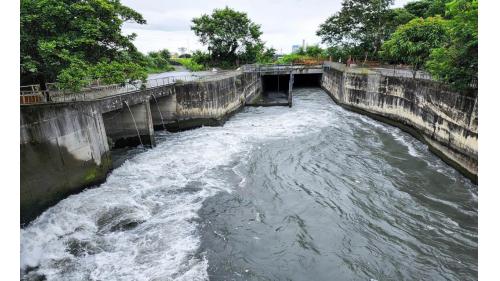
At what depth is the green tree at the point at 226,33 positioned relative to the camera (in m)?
48.6

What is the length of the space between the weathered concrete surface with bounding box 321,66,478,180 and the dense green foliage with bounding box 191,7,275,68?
853 inches

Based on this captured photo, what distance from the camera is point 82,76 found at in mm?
15031

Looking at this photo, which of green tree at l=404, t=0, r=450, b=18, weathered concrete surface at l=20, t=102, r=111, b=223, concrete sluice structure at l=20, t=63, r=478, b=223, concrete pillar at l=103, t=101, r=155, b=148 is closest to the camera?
weathered concrete surface at l=20, t=102, r=111, b=223

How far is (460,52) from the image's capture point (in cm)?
1549

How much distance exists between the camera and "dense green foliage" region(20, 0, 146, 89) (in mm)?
15490

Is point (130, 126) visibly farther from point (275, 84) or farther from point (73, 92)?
point (275, 84)

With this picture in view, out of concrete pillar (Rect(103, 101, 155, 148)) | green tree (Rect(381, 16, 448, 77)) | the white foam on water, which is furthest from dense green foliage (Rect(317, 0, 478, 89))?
concrete pillar (Rect(103, 101, 155, 148))

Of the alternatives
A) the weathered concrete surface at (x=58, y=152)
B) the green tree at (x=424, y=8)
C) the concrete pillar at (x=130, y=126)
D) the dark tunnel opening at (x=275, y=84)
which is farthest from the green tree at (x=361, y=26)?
the weathered concrete surface at (x=58, y=152)

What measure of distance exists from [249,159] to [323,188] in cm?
593

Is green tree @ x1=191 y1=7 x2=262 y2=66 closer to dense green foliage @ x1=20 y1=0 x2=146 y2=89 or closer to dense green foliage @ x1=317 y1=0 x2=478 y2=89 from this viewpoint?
dense green foliage @ x1=317 y1=0 x2=478 y2=89

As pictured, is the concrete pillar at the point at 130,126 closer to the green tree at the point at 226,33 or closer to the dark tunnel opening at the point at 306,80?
the green tree at the point at 226,33

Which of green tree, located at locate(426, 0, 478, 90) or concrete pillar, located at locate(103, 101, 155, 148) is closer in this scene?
green tree, located at locate(426, 0, 478, 90)

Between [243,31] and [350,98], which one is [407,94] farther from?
[243,31]

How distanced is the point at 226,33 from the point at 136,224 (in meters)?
42.8
